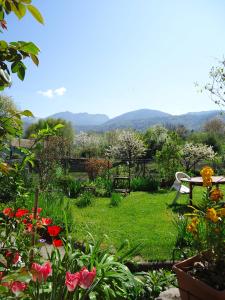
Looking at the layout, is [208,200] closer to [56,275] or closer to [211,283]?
[211,283]

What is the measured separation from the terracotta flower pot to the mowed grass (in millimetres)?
1577

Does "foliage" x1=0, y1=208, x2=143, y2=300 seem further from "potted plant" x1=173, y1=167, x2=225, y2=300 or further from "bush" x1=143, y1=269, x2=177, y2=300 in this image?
"potted plant" x1=173, y1=167, x2=225, y2=300

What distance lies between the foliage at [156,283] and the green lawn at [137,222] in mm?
767

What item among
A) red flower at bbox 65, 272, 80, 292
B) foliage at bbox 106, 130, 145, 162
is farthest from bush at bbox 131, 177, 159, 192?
red flower at bbox 65, 272, 80, 292

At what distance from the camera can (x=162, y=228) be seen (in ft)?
21.7

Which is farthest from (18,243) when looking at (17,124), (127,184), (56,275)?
(127,184)

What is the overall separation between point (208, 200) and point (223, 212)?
0.18 meters

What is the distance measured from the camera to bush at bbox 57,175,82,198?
1100cm

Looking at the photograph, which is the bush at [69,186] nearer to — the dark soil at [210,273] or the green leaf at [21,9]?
the dark soil at [210,273]

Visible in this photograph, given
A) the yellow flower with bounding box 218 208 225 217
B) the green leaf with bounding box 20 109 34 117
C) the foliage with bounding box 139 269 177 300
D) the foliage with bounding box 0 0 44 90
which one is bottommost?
the foliage with bounding box 139 269 177 300

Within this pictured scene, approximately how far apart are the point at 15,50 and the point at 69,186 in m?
9.84

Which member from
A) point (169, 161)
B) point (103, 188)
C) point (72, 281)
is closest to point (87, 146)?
point (169, 161)

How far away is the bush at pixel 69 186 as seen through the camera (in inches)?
433

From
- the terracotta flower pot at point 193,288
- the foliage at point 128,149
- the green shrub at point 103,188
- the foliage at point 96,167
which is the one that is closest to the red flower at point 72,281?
the terracotta flower pot at point 193,288
